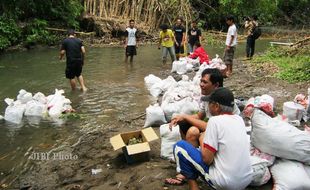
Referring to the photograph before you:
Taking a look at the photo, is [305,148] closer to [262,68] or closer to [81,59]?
[81,59]

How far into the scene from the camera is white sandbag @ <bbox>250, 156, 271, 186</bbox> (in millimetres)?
3861

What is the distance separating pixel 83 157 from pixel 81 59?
169 inches

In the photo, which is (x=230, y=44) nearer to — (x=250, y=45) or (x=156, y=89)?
(x=250, y=45)

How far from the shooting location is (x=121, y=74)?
447 inches

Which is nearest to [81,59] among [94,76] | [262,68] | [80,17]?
[94,76]

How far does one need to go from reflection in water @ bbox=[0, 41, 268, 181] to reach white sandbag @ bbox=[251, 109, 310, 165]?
3171 millimetres

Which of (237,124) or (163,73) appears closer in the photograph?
(237,124)

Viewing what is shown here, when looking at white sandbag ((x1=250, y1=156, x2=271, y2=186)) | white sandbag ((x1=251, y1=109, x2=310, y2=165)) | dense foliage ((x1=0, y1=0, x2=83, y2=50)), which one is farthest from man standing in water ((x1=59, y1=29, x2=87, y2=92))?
dense foliage ((x1=0, y1=0, x2=83, y2=50))

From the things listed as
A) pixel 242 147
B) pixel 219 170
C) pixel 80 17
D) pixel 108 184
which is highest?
pixel 80 17

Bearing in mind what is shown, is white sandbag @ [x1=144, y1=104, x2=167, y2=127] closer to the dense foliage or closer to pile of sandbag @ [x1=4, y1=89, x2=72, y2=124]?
pile of sandbag @ [x1=4, y1=89, x2=72, y2=124]

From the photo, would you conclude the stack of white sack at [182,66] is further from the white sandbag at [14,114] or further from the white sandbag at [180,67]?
the white sandbag at [14,114]

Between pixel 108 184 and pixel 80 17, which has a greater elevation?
pixel 80 17

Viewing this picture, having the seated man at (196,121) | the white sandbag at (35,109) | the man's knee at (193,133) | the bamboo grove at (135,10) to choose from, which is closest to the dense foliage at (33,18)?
the bamboo grove at (135,10)

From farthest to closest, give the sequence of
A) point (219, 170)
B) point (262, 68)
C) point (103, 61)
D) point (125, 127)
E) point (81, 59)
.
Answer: point (103, 61)
point (262, 68)
point (81, 59)
point (125, 127)
point (219, 170)
